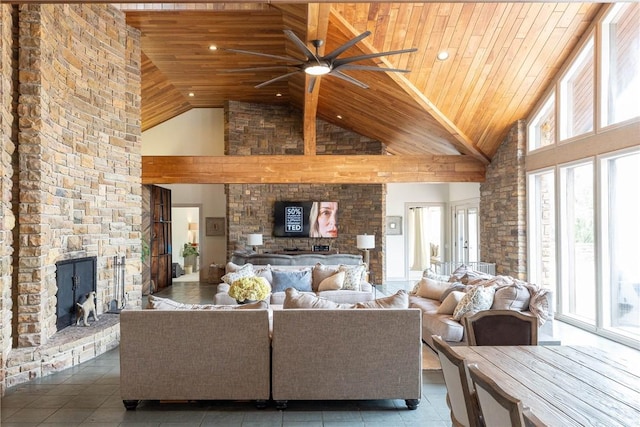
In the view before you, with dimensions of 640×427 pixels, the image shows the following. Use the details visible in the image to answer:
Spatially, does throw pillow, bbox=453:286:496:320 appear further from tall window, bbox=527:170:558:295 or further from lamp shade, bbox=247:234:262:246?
lamp shade, bbox=247:234:262:246

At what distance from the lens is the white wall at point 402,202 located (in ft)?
38.0

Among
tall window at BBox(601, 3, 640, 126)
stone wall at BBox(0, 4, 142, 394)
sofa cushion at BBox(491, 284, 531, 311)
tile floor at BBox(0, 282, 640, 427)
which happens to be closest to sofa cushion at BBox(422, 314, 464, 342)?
sofa cushion at BBox(491, 284, 531, 311)

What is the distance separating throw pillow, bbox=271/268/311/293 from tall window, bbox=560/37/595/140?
4.36 m

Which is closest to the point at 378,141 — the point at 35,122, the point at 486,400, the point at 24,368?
the point at 35,122

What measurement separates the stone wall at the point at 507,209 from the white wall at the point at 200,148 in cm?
640

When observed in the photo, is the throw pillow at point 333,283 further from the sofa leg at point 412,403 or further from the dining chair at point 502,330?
the dining chair at point 502,330

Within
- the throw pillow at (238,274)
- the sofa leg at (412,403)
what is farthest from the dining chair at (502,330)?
the throw pillow at (238,274)

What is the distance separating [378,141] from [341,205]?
6.05ft

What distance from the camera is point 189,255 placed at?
553 inches

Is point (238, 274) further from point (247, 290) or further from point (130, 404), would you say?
point (130, 404)

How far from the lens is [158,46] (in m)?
7.06

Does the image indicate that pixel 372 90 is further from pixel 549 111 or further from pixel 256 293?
pixel 256 293

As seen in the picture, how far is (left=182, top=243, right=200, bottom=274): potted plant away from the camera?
1396cm

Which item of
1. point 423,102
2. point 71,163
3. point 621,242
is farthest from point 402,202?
point 71,163
